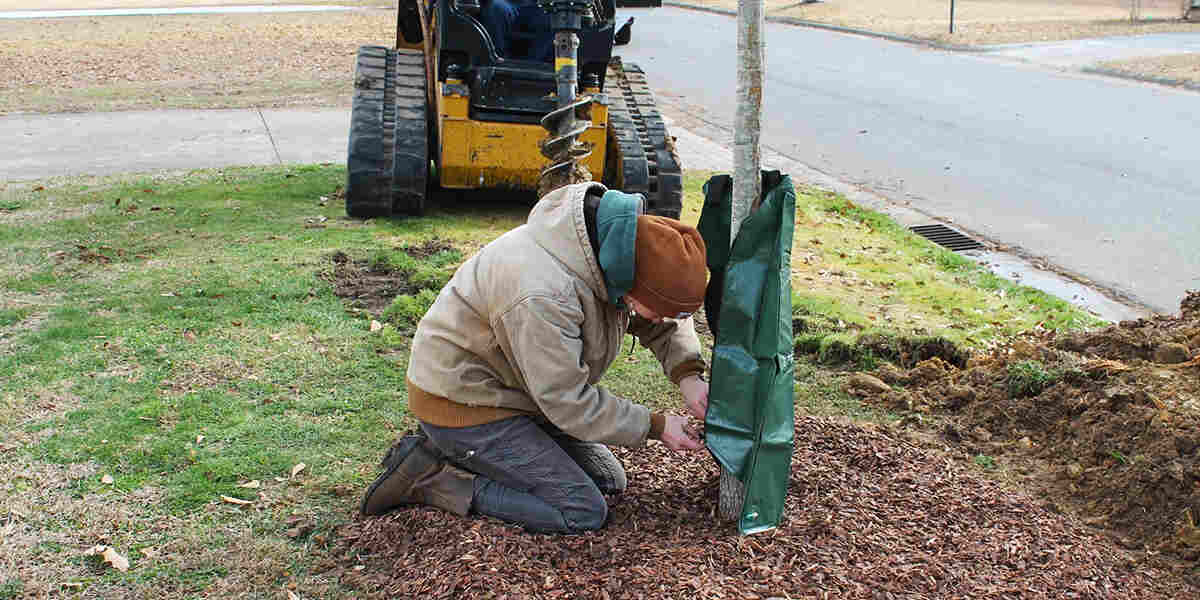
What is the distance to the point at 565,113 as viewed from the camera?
732cm

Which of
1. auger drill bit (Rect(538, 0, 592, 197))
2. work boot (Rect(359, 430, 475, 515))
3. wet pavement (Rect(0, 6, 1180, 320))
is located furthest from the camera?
wet pavement (Rect(0, 6, 1180, 320))

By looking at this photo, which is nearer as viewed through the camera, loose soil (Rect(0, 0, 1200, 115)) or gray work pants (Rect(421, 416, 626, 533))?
gray work pants (Rect(421, 416, 626, 533))

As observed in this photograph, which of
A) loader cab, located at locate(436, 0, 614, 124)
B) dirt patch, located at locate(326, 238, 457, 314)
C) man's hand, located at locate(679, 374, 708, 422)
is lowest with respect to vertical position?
dirt patch, located at locate(326, 238, 457, 314)

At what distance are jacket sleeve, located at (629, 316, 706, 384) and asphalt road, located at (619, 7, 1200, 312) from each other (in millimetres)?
4296

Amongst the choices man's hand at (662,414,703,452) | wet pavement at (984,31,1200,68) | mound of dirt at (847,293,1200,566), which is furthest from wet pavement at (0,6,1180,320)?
wet pavement at (984,31,1200,68)

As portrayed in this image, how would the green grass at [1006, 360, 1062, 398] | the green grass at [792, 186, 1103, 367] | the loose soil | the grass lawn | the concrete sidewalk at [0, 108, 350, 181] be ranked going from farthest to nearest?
the loose soil, the concrete sidewalk at [0, 108, 350, 181], the green grass at [792, 186, 1103, 367], the green grass at [1006, 360, 1062, 398], the grass lawn

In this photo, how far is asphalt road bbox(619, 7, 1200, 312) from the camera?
27.1 ft

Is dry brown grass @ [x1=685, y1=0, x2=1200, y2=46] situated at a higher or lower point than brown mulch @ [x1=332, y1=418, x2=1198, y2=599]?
higher

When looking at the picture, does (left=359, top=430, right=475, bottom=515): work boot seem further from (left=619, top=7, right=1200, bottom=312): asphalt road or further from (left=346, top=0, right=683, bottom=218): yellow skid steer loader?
(left=619, top=7, right=1200, bottom=312): asphalt road

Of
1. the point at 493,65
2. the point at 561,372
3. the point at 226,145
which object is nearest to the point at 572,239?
the point at 561,372

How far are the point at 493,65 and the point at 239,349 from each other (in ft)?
11.0

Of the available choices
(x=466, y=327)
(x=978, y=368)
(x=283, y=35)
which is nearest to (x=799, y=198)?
(x=978, y=368)

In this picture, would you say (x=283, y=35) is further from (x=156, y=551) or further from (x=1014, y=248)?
(x=156, y=551)

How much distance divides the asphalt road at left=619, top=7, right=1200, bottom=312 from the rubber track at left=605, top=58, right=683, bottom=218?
2289 millimetres
